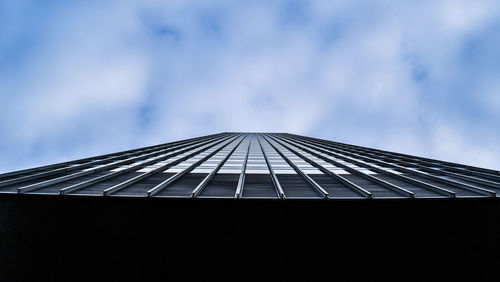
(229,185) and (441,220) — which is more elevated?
(229,185)

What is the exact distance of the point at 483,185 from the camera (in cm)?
1016

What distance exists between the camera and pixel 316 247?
6910 millimetres

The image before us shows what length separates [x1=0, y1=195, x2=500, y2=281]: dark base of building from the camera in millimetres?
6875

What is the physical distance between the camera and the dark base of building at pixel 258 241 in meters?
6.88

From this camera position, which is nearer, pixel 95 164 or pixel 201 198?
pixel 201 198

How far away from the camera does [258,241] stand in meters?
6.90

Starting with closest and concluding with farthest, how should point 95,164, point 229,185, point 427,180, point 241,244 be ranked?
point 241,244
point 229,185
point 427,180
point 95,164

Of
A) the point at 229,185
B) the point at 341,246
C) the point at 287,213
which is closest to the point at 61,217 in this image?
the point at 229,185

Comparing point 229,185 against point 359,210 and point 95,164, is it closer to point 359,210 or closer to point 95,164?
point 359,210

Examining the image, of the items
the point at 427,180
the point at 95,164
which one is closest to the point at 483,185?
the point at 427,180

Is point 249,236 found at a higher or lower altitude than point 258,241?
higher

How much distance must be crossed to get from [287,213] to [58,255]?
804 centimetres

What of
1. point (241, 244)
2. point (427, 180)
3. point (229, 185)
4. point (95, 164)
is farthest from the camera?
point (95, 164)

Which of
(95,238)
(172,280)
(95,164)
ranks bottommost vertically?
(172,280)
